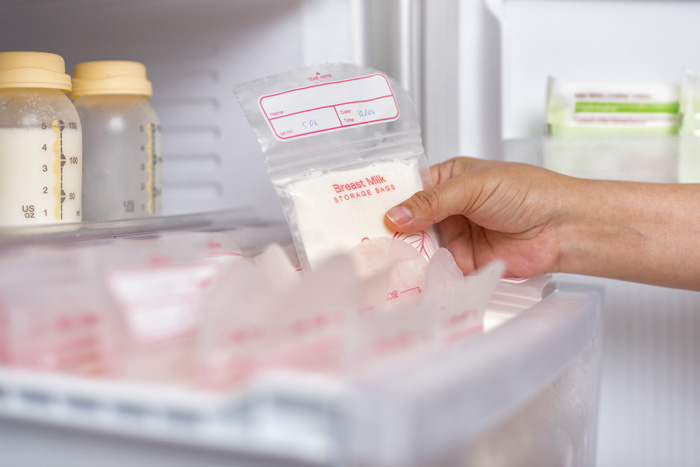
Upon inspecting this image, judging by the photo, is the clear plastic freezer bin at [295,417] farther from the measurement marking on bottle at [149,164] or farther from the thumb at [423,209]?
the measurement marking on bottle at [149,164]

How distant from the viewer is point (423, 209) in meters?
0.73

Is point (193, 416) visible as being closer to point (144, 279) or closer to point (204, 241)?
point (144, 279)

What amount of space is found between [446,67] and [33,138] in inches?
22.4

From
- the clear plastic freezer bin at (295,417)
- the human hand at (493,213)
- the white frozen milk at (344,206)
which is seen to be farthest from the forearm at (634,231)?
the clear plastic freezer bin at (295,417)

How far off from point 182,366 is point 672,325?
0.95m

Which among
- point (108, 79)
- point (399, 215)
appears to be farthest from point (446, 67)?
point (108, 79)

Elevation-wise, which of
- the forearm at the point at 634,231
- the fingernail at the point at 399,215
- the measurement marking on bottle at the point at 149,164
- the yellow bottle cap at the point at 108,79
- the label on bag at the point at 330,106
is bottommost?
the forearm at the point at 634,231

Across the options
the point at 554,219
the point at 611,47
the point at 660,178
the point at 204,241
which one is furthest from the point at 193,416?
the point at 611,47

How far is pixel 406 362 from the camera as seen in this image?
0.35m

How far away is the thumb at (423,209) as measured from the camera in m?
0.72

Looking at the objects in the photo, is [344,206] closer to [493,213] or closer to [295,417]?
[493,213]

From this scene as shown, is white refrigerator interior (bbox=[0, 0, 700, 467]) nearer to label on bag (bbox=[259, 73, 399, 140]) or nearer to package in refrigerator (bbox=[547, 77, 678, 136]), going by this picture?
package in refrigerator (bbox=[547, 77, 678, 136])

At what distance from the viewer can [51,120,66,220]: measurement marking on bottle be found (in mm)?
695

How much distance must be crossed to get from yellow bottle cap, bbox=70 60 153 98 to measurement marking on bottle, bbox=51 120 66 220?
109 millimetres
